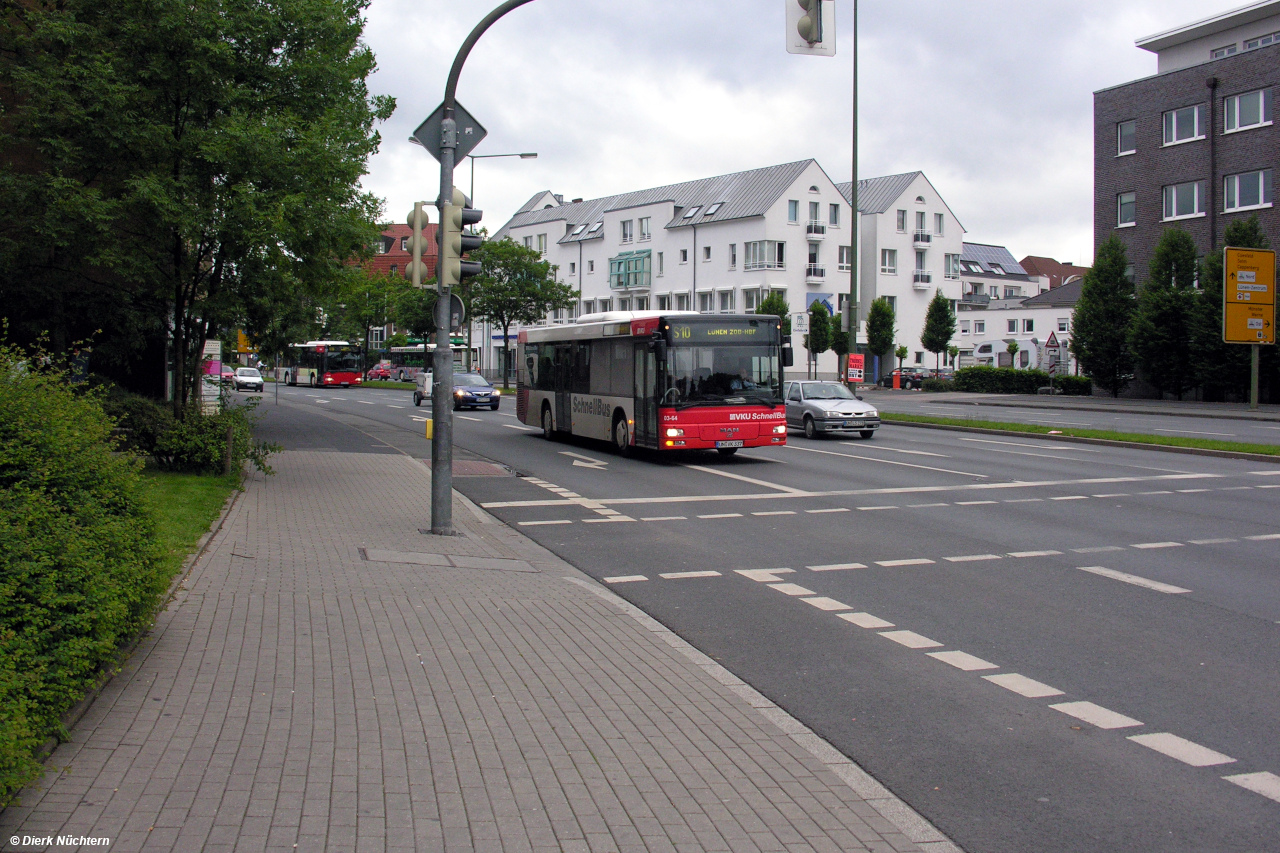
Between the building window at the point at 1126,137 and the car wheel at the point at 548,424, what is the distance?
36.1 meters

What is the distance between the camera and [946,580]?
29.6 ft

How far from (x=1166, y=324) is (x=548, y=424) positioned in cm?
3003

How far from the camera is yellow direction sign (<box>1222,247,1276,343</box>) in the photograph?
112 feet

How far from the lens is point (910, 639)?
708 centimetres

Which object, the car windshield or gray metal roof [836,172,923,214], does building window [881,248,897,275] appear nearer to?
gray metal roof [836,172,923,214]

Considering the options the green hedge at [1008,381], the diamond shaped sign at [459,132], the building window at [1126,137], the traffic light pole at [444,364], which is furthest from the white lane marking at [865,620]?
the building window at [1126,137]

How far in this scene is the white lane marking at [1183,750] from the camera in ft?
15.8

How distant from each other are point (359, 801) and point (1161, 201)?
51195 millimetres

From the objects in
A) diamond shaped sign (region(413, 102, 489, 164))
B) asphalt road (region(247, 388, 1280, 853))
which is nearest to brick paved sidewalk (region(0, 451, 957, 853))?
asphalt road (region(247, 388, 1280, 853))

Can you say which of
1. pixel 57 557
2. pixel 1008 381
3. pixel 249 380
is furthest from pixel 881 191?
pixel 57 557

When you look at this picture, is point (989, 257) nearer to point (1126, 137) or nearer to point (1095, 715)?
point (1126, 137)

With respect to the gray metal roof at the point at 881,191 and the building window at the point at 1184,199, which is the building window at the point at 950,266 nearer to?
the gray metal roof at the point at 881,191

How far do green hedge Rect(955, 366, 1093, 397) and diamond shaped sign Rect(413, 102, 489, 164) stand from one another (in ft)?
A: 146

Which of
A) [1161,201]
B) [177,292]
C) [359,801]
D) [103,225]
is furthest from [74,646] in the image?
[1161,201]
